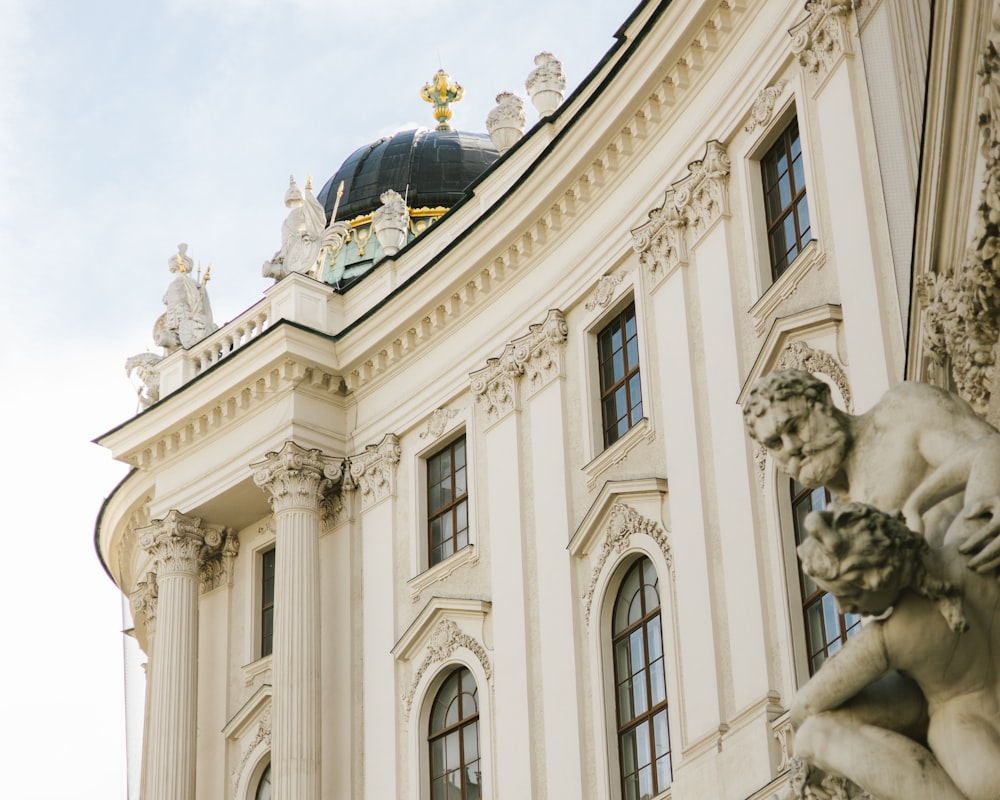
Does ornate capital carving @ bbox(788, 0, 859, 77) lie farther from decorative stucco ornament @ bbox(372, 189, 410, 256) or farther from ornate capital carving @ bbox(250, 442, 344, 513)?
decorative stucco ornament @ bbox(372, 189, 410, 256)

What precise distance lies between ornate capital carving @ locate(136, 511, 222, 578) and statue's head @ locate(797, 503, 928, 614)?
829 inches

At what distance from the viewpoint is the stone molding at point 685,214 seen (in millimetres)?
19250

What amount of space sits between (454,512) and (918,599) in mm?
17195

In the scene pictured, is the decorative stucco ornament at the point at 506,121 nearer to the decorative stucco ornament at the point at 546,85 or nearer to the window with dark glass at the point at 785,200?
the decorative stucco ornament at the point at 546,85

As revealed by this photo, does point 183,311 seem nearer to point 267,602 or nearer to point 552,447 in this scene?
point 267,602

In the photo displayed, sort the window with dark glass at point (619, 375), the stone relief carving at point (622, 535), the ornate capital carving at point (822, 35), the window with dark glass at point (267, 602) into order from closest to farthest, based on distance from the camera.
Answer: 1. the ornate capital carving at point (822, 35)
2. the stone relief carving at point (622, 535)
3. the window with dark glass at point (619, 375)
4. the window with dark glass at point (267, 602)

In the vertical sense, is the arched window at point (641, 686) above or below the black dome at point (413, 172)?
below

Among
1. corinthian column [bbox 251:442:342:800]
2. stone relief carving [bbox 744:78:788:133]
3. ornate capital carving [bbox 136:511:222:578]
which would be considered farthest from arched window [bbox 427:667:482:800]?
stone relief carving [bbox 744:78:788:133]

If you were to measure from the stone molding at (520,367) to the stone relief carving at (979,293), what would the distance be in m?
12.0

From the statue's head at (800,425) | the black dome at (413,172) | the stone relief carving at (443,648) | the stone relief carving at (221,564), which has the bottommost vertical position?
the statue's head at (800,425)

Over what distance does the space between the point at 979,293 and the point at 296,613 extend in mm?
16408

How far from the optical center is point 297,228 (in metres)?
27.2

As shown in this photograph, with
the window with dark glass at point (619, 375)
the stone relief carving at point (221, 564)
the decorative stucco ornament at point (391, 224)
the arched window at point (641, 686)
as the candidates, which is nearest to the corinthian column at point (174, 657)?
the stone relief carving at point (221, 564)

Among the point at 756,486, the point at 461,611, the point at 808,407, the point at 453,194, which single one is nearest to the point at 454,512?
the point at 461,611
